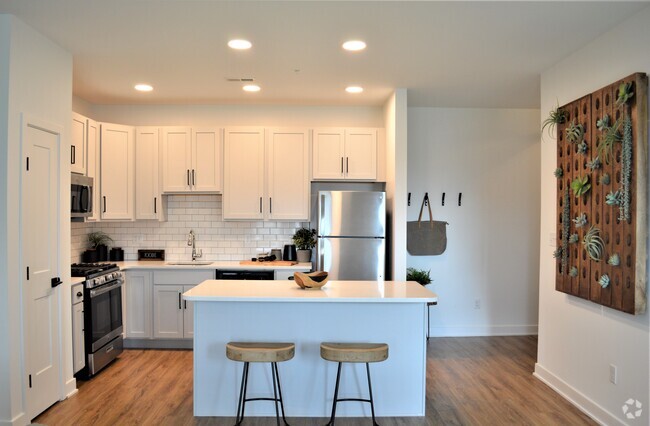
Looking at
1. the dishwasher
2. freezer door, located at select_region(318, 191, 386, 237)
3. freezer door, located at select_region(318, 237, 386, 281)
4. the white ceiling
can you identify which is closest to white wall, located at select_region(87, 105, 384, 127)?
the white ceiling

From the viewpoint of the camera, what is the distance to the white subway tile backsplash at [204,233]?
5.56m

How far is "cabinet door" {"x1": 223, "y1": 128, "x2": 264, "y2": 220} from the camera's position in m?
5.23

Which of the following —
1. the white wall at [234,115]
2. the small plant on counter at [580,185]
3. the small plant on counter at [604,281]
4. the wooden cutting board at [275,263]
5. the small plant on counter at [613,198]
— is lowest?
the wooden cutting board at [275,263]

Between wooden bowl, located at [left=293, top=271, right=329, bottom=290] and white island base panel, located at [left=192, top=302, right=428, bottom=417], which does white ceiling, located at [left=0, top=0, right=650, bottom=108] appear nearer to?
wooden bowl, located at [left=293, top=271, right=329, bottom=290]

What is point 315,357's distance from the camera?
3338 mm

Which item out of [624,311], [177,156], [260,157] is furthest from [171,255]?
[624,311]

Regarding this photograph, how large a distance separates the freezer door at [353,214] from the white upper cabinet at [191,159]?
1.33m

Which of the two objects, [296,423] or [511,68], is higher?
[511,68]

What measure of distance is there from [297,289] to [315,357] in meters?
0.51

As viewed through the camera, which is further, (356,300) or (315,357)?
(315,357)

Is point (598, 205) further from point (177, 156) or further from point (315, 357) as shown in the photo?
point (177, 156)

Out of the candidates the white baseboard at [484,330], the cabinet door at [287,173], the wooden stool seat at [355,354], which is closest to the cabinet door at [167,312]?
the cabinet door at [287,173]

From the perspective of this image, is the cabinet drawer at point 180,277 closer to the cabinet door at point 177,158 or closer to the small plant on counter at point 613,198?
the cabinet door at point 177,158

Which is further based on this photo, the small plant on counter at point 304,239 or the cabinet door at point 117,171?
the small plant on counter at point 304,239
